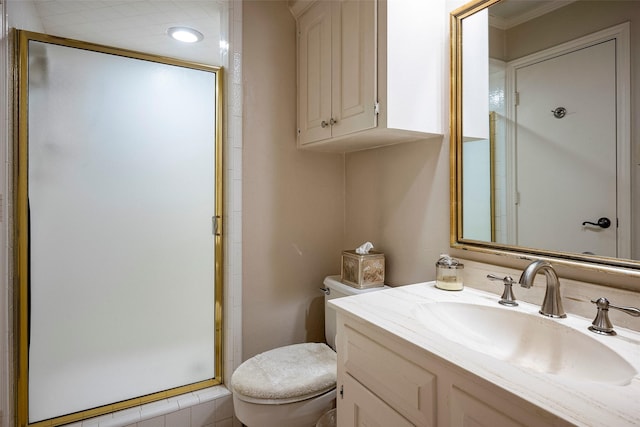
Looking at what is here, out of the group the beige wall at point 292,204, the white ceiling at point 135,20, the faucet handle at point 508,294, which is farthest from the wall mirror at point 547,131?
the white ceiling at point 135,20

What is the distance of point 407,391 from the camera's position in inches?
31.0

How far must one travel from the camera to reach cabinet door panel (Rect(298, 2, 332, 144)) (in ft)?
4.93

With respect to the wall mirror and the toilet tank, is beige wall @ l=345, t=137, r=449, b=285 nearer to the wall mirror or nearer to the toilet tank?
the wall mirror

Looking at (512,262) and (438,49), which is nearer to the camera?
(512,262)

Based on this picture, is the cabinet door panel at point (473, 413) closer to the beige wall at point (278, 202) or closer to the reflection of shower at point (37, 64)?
the beige wall at point (278, 202)

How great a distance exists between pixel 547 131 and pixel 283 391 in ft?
3.92

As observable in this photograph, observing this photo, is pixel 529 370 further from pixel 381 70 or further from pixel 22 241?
pixel 22 241

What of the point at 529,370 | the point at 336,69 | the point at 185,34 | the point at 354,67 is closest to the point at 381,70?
the point at 354,67

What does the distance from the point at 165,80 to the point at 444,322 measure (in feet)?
6.06

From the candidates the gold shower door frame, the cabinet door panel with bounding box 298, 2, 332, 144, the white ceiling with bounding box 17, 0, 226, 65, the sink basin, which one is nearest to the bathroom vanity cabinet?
the sink basin

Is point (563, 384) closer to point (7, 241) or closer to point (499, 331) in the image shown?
point (499, 331)

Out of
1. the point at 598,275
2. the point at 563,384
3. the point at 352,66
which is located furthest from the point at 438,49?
the point at 563,384

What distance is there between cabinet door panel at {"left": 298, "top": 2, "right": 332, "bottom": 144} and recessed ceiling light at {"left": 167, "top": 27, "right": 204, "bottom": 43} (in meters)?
0.62

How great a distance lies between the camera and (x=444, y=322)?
1013 millimetres
